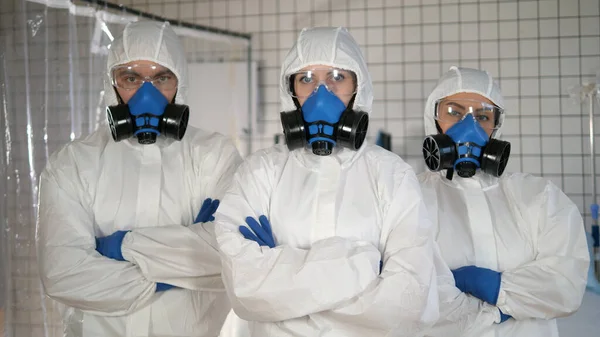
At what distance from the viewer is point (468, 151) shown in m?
2.30

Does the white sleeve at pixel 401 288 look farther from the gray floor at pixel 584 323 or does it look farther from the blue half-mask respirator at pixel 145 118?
the gray floor at pixel 584 323

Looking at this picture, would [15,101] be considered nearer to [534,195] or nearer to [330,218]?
[330,218]

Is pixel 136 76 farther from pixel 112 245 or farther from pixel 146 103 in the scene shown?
pixel 112 245

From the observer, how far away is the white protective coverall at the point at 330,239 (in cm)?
171

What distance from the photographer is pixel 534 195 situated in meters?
2.23

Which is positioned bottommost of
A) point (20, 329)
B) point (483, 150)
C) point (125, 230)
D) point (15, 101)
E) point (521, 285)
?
point (20, 329)

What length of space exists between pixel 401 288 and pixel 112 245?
910 mm

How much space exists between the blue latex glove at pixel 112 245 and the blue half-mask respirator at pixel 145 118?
1.05 ft

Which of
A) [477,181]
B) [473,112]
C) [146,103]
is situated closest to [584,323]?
[477,181]

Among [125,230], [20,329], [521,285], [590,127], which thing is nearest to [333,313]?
[521,285]

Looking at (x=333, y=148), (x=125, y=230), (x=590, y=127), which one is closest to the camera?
(x=333, y=148)

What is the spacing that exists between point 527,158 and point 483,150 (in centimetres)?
225

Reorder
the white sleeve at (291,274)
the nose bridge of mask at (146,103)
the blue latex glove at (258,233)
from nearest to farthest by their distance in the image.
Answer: the white sleeve at (291,274) → the blue latex glove at (258,233) → the nose bridge of mask at (146,103)

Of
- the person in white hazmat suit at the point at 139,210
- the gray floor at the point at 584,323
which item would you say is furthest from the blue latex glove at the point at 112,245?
the gray floor at the point at 584,323
